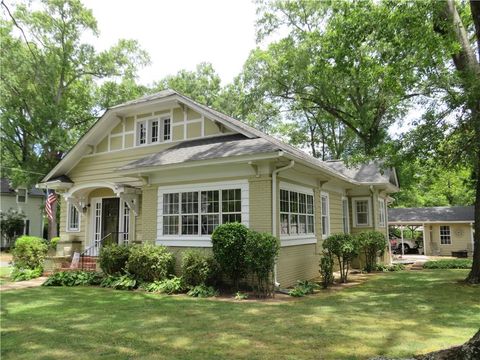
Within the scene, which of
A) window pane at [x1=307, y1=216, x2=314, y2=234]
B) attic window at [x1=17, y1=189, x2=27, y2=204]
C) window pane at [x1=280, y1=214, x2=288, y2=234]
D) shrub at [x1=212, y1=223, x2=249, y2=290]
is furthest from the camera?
attic window at [x1=17, y1=189, x2=27, y2=204]

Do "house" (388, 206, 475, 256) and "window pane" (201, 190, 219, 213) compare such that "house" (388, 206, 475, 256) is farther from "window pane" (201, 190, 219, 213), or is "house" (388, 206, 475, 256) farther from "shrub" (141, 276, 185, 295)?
"shrub" (141, 276, 185, 295)

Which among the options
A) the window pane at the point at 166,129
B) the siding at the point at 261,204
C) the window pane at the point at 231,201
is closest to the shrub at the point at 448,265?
the siding at the point at 261,204

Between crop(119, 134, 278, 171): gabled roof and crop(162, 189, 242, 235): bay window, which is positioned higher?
crop(119, 134, 278, 171): gabled roof

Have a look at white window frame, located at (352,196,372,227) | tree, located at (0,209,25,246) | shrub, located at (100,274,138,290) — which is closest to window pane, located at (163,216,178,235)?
shrub, located at (100,274,138,290)

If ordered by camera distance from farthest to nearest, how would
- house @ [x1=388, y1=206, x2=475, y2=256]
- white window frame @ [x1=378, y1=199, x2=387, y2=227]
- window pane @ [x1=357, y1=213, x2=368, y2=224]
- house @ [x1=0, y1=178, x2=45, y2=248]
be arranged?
house @ [x1=0, y1=178, x2=45, y2=248], house @ [x1=388, y1=206, x2=475, y2=256], white window frame @ [x1=378, y1=199, x2=387, y2=227], window pane @ [x1=357, y1=213, x2=368, y2=224]

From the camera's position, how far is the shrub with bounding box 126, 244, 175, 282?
11.0 meters

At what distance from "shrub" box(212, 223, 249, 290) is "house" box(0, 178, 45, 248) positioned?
27.6 m

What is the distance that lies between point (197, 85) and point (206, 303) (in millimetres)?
32164

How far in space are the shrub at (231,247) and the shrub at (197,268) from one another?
1.62 feet

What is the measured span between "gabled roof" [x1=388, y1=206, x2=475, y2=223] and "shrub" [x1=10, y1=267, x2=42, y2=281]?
23.8 metres

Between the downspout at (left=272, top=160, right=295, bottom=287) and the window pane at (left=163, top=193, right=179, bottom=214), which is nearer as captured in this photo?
the downspout at (left=272, top=160, right=295, bottom=287)

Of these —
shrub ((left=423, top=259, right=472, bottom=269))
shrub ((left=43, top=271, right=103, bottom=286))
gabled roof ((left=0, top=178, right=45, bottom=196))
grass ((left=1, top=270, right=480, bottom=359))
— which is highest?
gabled roof ((left=0, top=178, right=45, bottom=196))

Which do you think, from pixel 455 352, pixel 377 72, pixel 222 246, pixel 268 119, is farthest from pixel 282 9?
pixel 455 352

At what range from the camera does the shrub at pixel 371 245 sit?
14.9 metres
